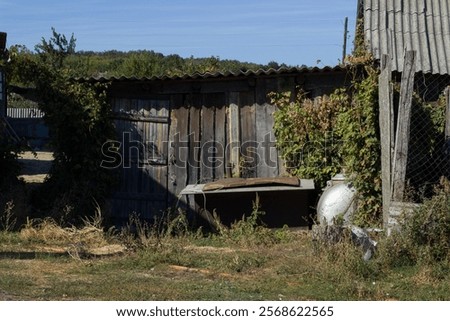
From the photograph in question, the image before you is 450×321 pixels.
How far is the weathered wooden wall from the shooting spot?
14.2 m

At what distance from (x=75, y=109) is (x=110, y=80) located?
30.8 inches

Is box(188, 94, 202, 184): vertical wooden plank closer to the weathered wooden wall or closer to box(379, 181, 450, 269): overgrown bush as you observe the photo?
the weathered wooden wall

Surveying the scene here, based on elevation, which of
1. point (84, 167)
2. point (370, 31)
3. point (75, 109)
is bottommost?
point (84, 167)

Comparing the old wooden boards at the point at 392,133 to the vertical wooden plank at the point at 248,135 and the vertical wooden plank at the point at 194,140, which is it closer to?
the vertical wooden plank at the point at 248,135

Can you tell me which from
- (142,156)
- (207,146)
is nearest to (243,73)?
(207,146)

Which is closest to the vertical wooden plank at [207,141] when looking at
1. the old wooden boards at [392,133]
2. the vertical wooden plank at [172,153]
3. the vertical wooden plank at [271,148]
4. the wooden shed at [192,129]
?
the wooden shed at [192,129]

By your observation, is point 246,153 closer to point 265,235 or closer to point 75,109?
point 265,235

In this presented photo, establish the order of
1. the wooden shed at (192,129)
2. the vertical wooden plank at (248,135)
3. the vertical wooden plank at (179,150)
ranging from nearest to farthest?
the wooden shed at (192,129), the vertical wooden plank at (248,135), the vertical wooden plank at (179,150)

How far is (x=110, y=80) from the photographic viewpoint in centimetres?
1459

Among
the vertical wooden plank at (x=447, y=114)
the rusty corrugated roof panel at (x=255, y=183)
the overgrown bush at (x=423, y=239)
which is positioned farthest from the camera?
the rusty corrugated roof panel at (x=255, y=183)

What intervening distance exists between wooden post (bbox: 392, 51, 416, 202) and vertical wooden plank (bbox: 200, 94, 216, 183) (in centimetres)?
411

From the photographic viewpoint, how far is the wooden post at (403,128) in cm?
1114

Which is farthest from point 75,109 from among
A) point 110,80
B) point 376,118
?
point 376,118

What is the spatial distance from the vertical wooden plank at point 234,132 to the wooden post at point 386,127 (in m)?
3.05
